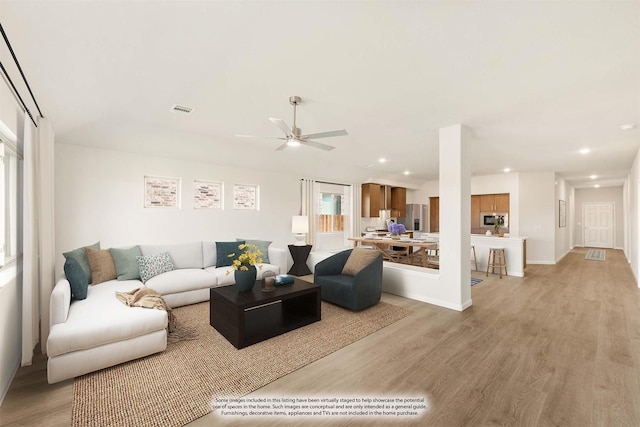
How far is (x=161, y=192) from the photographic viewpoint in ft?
17.2

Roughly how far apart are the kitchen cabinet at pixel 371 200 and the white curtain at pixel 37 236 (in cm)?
695

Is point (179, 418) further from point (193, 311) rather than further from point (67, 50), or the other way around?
point (67, 50)

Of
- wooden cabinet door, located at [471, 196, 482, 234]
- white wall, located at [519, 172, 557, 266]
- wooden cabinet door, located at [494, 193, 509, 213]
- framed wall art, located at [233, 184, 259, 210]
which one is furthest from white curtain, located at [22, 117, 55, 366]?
white wall, located at [519, 172, 557, 266]

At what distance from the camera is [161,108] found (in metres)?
3.31

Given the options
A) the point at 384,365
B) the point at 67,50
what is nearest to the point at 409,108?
the point at 384,365

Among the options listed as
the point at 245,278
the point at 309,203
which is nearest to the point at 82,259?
the point at 245,278

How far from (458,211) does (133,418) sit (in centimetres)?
405

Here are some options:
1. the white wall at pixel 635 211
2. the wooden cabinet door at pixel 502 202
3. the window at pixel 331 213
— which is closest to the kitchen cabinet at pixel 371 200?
the window at pixel 331 213

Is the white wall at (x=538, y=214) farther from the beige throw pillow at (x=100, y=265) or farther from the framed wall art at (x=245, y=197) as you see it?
the beige throw pillow at (x=100, y=265)

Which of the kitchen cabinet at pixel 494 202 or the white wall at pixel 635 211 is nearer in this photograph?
the white wall at pixel 635 211

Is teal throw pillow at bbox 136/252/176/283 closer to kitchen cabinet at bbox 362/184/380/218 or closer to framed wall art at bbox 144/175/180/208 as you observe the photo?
framed wall art at bbox 144/175/180/208

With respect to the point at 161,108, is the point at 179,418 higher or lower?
lower

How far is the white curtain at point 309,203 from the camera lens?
23.6ft

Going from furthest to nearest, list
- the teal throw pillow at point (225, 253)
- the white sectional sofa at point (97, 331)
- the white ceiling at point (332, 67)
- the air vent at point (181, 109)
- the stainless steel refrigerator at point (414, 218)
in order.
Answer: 1. the stainless steel refrigerator at point (414, 218)
2. the teal throw pillow at point (225, 253)
3. the air vent at point (181, 109)
4. the white sectional sofa at point (97, 331)
5. the white ceiling at point (332, 67)
